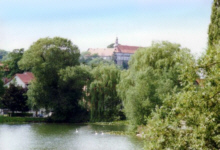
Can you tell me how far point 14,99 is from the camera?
57.4 meters

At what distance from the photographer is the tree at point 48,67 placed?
53.4 metres

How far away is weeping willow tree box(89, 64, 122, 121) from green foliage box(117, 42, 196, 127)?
1072cm

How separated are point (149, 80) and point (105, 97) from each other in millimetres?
16748

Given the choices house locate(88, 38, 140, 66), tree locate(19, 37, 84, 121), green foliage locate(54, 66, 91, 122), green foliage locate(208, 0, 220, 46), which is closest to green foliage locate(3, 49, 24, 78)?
tree locate(19, 37, 84, 121)

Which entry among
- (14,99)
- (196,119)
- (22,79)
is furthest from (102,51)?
(196,119)

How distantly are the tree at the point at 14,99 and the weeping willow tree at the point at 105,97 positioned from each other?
10706 millimetres

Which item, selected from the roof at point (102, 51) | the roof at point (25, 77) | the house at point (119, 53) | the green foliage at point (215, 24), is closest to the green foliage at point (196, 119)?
the green foliage at point (215, 24)

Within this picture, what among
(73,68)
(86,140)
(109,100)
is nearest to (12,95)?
(73,68)

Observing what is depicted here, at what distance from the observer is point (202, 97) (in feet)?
41.1

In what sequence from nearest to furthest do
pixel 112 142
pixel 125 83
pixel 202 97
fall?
pixel 202 97 < pixel 112 142 < pixel 125 83

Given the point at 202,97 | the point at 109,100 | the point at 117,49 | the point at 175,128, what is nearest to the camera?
the point at 202,97

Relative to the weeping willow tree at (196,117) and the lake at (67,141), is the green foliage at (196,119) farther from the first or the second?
the lake at (67,141)

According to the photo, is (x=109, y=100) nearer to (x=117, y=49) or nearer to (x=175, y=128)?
(x=175, y=128)

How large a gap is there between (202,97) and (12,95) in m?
48.0
